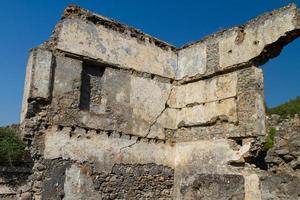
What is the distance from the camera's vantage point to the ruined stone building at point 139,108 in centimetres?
816

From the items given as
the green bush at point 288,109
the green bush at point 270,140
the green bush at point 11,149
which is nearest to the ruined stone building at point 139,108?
the green bush at point 270,140

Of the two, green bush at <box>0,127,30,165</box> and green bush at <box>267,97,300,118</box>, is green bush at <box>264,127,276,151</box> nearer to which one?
green bush at <box>267,97,300,118</box>

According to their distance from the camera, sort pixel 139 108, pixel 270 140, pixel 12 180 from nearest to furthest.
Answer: pixel 12 180 → pixel 270 140 → pixel 139 108

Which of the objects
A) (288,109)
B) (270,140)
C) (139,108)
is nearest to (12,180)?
(139,108)

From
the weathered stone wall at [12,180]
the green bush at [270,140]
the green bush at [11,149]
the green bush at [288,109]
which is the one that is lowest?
the weathered stone wall at [12,180]

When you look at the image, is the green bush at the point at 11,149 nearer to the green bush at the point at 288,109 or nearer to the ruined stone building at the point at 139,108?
the ruined stone building at the point at 139,108

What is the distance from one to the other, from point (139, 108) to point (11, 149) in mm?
3575

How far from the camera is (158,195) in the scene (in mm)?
9641

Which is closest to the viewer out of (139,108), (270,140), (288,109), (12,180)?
(12,180)

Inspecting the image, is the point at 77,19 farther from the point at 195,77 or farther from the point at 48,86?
the point at 195,77

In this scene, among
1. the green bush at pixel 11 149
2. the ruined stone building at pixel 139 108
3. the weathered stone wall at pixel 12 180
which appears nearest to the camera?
the weathered stone wall at pixel 12 180

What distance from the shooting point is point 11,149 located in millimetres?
7477

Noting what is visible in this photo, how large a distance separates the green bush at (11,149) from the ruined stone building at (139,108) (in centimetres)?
23

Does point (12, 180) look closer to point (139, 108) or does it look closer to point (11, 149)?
point (11, 149)
